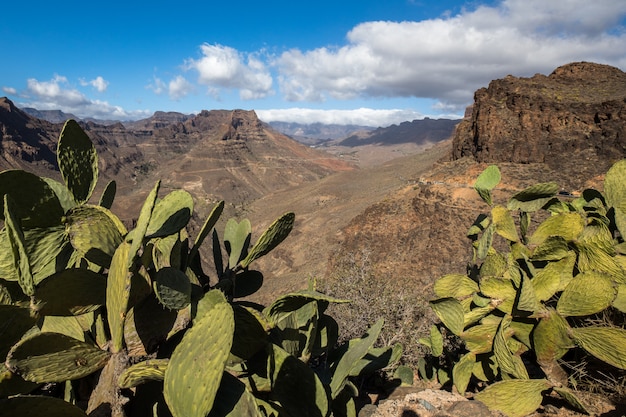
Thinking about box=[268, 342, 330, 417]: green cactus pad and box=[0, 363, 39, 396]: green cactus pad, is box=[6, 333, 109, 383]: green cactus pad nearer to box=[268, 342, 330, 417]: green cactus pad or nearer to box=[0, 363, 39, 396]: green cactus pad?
box=[0, 363, 39, 396]: green cactus pad

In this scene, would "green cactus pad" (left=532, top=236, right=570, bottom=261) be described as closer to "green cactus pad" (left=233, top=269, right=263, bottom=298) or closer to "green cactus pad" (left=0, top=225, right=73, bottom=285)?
"green cactus pad" (left=233, top=269, right=263, bottom=298)

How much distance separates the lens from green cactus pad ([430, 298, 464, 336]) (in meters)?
2.75

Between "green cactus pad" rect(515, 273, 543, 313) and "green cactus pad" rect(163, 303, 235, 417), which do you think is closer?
"green cactus pad" rect(163, 303, 235, 417)

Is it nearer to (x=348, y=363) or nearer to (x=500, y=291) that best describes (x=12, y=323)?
(x=348, y=363)

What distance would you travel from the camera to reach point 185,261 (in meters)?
1.91

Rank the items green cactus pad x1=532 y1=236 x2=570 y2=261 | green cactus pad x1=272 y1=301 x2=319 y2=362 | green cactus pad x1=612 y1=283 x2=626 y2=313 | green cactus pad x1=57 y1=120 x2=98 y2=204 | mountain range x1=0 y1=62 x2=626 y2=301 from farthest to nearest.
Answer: mountain range x1=0 y1=62 x2=626 y2=301 < green cactus pad x1=532 y1=236 x2=570 y2=261 < green cactus pad x1=612 y1=283 x2=626 y2=313 < green cactus pad x1=272 y1=301 x2=319 y2=362 < green cactus pad x1=57 y1=120 x2=98 y2=204

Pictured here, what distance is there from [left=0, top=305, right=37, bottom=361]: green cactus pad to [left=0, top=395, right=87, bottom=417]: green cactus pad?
390 millimetres

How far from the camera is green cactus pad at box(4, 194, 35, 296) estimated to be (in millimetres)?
1117

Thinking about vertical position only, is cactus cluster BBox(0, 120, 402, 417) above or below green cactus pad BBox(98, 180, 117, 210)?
below

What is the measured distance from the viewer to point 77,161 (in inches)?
66.4

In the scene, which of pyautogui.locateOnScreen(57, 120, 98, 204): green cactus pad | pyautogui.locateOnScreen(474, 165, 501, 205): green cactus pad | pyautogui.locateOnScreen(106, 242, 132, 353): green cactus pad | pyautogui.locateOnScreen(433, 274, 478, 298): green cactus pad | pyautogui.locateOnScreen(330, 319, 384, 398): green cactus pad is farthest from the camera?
pyautogui.locateOnScreen(433, 274, 478, 298): green cactus pad

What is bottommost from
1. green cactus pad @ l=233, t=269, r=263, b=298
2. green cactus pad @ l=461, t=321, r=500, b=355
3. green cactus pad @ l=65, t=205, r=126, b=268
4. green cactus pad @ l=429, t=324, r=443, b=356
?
green cactus pad @ l=429, t=324, r=443, b=356

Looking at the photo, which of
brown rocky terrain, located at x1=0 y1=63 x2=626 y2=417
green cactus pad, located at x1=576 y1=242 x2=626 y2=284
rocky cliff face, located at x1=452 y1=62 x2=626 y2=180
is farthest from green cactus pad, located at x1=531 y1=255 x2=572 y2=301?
rocky cliff face, located at x1=452 y1=62 x2=626 y2=180

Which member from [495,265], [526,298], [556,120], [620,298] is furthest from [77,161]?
[556,120]
